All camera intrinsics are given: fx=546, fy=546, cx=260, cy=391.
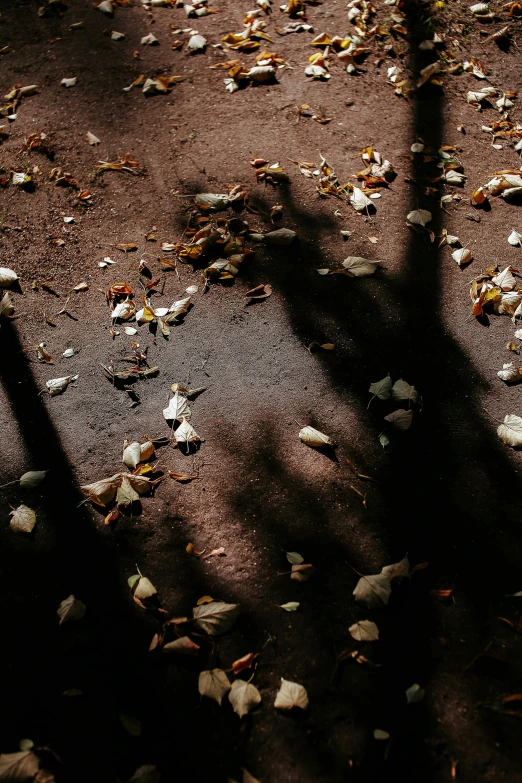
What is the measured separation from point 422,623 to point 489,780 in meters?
0.50

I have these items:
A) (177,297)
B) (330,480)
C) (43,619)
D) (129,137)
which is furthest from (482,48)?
(43,619)

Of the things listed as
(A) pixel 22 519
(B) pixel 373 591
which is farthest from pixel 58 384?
(B) pixel 373 591

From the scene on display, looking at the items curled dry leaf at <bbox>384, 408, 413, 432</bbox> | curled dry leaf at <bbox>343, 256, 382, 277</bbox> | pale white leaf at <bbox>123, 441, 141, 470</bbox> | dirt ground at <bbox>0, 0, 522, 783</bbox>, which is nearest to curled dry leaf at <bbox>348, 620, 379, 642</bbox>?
dirt ground at <bbox>0, 0, 522, 783</bbox>

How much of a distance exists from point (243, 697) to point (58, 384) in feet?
5.86

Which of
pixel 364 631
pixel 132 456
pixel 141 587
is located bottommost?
pixel 364 631

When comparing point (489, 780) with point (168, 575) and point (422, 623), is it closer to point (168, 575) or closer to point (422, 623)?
point (422, 623)

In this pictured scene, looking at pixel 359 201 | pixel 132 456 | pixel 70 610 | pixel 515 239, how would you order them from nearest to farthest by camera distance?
1. pixel 70 610
2. pixel 132 456
3. pixel 515 239
4. pixel 359 201

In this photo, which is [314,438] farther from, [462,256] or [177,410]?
[462,256]

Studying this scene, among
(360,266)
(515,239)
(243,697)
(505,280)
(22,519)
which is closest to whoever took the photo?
(243,697)

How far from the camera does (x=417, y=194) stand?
371cm

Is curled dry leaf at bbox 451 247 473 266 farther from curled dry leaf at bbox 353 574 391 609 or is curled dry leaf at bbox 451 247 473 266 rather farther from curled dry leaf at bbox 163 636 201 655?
curled dry leaf at bbox 163 636 201 655

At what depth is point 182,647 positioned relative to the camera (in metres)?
2.00

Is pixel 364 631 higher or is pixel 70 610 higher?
pixel 70 610

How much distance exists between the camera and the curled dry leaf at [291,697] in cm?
187
